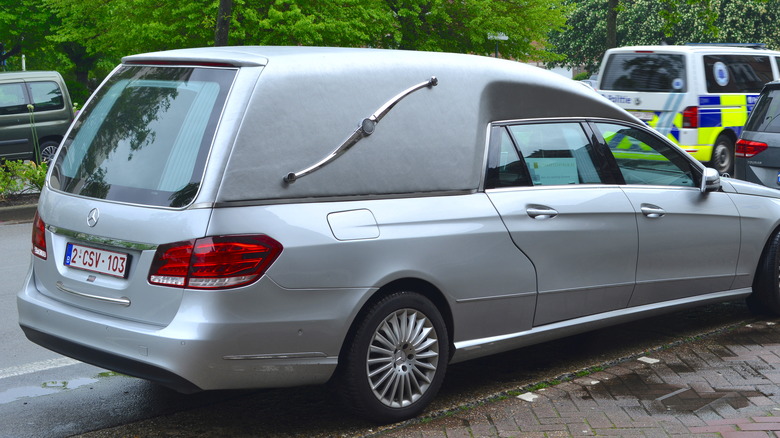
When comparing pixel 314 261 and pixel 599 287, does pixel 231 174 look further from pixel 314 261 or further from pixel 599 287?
pixel 599 287

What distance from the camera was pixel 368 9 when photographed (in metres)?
22.9

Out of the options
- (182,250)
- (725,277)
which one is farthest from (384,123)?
Result: (725,277)

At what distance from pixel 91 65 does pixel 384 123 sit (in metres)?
35.8

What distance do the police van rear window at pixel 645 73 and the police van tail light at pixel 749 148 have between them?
6.39m

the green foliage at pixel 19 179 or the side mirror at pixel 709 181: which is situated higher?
the side mirror at pixel 709 181

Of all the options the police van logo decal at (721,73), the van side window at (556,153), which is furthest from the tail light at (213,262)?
the police van logo decal at (721,73)

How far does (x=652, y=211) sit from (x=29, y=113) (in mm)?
14656

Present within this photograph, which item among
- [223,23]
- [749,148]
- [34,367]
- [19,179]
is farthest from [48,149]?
[34,367]

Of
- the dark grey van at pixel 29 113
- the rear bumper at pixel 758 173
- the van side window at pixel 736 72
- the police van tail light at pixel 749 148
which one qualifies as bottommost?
the dark grey van at pixel 29 113

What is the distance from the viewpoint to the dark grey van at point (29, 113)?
690 inches

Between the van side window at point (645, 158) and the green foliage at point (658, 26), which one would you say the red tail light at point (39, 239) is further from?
the green foliage at point (658, 26)

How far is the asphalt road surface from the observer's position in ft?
15.1

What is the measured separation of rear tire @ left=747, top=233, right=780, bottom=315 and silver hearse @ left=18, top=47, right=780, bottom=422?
5.19 ft

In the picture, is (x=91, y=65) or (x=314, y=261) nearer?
(x=314, y=261)
